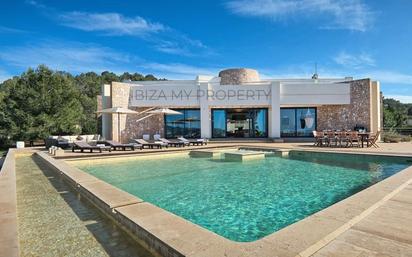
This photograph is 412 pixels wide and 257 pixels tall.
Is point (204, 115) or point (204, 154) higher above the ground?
point (204, 115)

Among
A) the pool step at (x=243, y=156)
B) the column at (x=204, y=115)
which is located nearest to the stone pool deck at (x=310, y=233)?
the pool step at (x=243, y=156)

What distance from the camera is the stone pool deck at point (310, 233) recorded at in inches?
97.7

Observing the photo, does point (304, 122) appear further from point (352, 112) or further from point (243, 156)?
point (243, 156)

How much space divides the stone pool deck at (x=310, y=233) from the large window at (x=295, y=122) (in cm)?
1692

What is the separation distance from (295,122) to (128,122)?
12500 millimetres

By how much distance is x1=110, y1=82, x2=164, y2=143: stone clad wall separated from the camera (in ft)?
60.5

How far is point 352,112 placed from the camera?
19328mm

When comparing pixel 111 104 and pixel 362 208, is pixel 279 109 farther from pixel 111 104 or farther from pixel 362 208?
pixel 362 208

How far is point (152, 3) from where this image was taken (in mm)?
13695

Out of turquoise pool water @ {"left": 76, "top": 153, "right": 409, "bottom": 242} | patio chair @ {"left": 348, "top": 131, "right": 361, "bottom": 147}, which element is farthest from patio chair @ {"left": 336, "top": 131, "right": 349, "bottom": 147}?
turquoise pool water @ {"left": 76, "top": 153, "right": 409, "bottom": 242}

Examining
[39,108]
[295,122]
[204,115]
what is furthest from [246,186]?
[39,108]

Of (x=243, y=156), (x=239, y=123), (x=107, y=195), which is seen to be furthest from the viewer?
(x=239, y=123)

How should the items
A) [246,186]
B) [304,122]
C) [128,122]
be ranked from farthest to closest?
[304,122] < [128,122] < [246,186]

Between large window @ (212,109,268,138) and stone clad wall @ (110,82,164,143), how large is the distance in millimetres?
4350
